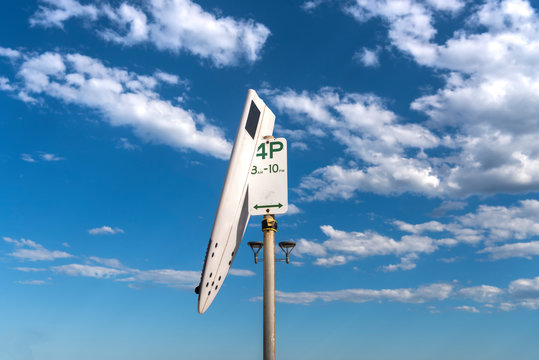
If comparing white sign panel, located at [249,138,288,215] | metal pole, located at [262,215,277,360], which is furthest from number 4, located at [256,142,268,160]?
metal pole, located at [262,215,277,360]

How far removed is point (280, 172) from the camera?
9453 mm

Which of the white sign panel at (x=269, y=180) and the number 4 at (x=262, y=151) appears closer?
the white sign panel at (x=269, y=180)

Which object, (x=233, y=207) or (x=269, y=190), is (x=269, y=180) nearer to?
(x=269, y=190)

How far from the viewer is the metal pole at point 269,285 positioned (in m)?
8.63

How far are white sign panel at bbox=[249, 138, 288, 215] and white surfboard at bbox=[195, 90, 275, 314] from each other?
0.16 m

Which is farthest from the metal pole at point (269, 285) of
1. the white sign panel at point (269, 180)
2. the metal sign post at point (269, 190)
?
the white sign panel at point (269, 180)

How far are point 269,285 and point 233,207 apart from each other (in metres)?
1.77

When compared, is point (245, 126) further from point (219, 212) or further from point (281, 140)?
point (219, 212)

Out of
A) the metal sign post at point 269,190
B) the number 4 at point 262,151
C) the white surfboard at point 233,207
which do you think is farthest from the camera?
the number 4 at point 262,151

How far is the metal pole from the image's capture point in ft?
28.3

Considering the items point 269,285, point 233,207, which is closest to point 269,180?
point 233,207

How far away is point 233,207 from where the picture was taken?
29.1ft

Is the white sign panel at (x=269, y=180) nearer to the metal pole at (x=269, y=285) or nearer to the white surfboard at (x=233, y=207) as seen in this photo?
the white surfboard at (x=233, y=207)

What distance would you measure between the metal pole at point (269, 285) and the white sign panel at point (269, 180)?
0.90 feet
